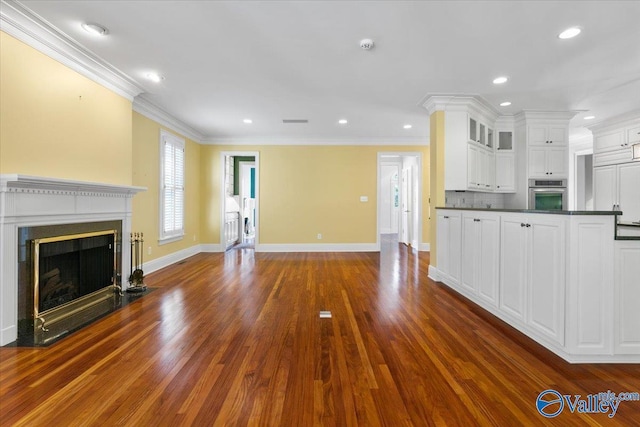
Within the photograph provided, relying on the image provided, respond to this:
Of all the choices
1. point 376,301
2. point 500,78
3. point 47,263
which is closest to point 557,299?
point 376,301

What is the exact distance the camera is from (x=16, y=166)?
8.19ft

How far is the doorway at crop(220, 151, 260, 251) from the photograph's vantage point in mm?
6891

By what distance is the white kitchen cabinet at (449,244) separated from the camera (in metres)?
3.71

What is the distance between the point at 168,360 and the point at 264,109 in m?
3.96

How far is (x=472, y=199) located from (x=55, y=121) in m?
5.86

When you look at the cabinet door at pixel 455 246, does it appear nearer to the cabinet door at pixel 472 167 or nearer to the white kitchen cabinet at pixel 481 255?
the white kitchen cabinet at pixel 481 255

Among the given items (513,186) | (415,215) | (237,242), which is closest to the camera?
(513,186)

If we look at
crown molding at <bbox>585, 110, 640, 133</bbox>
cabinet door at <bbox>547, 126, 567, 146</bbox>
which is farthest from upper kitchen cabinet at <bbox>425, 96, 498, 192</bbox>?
crown molding at <bbox>585, 110, 640, 133</bbox>

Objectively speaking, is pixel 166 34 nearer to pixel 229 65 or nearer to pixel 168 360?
pixel 229 65

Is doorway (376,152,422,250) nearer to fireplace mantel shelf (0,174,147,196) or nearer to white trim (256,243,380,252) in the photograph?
white trim (256,243,380,252)

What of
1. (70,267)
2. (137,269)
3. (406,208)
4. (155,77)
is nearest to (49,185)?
(70,267)

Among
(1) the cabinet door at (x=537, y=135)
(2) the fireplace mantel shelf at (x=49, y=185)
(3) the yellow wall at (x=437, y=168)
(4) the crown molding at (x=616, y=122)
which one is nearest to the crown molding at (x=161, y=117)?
(2) the fireplace mantel shelf at (x=49, y=185)

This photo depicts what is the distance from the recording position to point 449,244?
394cm

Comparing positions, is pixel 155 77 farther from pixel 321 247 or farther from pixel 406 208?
pixel 406 208
